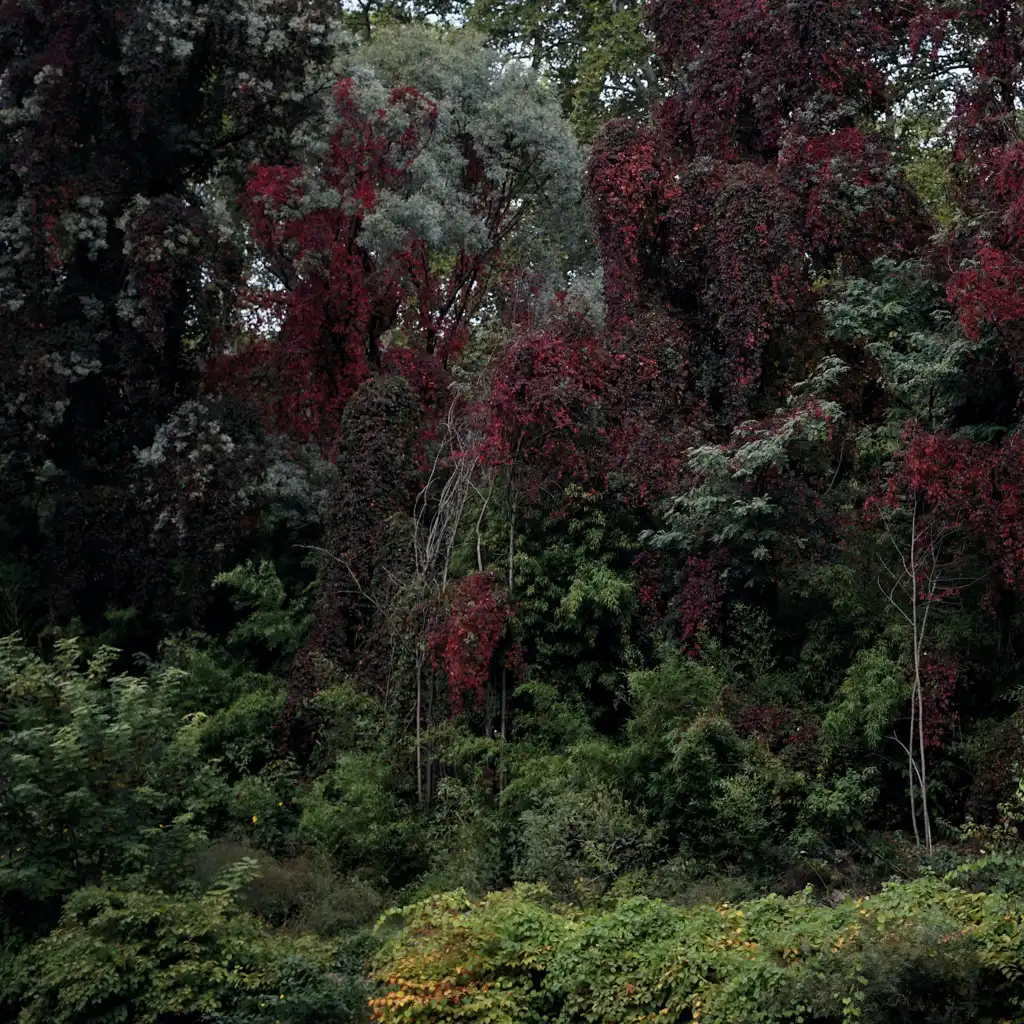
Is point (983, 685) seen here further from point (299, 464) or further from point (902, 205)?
point (299, 464)

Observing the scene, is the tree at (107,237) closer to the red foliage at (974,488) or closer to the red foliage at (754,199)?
the red foliage at (754,199)

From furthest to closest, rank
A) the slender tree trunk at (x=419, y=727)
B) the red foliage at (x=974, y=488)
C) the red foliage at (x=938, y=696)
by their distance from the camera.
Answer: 1. the slender tree trunk at (x=419, y=727)
2. the red foliage at (x=938, y=696)
3. the red foliage at (x=974, y=488)

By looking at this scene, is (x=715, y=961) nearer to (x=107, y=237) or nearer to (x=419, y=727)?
(x=419, y=727)

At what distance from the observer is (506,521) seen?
14.1 metres

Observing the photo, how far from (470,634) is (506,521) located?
144cm

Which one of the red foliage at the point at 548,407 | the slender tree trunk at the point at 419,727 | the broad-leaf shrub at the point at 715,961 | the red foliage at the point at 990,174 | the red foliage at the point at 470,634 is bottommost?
the broad-leaf shrub at the point at 715,961

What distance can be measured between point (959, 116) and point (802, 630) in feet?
15.8

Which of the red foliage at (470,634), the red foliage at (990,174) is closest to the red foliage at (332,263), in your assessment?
the red foliage at (470,634)

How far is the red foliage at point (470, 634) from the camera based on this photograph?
13047 millimetres

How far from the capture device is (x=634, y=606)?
44.4ft

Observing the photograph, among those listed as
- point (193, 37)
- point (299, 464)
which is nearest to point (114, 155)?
point (193, 37)

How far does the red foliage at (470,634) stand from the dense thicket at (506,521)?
0.05 m

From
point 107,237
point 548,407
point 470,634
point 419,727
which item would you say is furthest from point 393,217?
point 419,727

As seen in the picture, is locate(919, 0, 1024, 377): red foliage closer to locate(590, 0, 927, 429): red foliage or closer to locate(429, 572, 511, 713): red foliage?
locate(590, 0, 927, 429): red foliage
